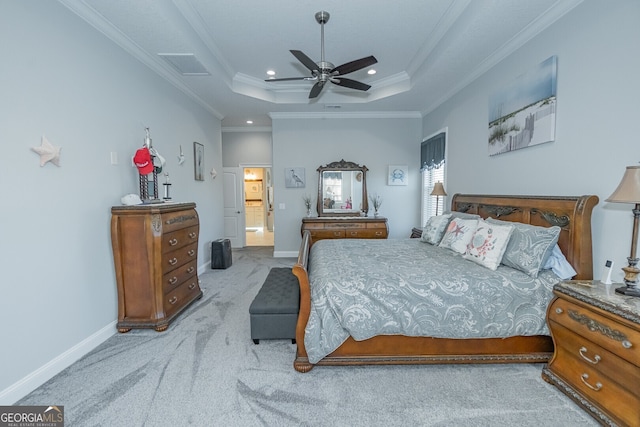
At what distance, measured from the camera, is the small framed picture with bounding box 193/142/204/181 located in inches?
191

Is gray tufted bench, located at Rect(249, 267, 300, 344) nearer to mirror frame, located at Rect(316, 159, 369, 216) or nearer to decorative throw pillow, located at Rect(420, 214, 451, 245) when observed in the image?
decorative throw pillow, located at Rect(420, 214, 451, 245)

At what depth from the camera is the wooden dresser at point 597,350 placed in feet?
4.99

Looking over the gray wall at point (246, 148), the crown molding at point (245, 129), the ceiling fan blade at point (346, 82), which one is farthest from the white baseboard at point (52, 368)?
the crown molding at point (245, 129)

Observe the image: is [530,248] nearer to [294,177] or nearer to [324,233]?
[324,233]

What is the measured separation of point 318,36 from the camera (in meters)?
3.46

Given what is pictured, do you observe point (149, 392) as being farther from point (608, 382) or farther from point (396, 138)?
point (396, 138)

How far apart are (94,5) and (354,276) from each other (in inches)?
125

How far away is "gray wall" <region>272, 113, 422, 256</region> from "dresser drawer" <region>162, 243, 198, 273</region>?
8.67 feet

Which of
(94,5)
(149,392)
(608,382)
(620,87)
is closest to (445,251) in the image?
(608,382)

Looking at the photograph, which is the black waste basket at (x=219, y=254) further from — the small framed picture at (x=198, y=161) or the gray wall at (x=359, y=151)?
the gray wall at (x=359, y=151)

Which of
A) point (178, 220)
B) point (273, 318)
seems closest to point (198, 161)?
point (178, 220)

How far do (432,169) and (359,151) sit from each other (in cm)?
148

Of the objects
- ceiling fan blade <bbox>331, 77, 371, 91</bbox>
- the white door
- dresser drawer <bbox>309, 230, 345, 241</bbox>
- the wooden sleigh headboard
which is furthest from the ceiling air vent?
the wooden sleigh headboard

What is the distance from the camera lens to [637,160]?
196 cm
